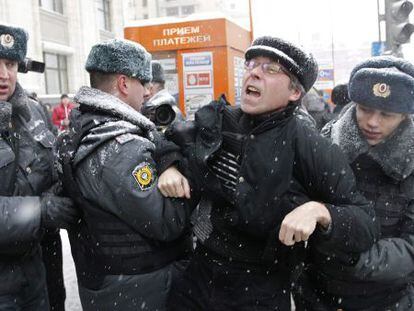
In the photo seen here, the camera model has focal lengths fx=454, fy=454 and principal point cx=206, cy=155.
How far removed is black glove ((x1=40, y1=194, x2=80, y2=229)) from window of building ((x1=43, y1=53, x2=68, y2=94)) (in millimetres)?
18869

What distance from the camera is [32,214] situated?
2078 millimetres

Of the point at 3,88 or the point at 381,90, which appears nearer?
the point at 381,90

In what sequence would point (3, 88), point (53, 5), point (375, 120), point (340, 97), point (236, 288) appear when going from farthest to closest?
1. point (53, 5)
2. point (340, 97)
3. point (3, 88)
4. point (375, 120)
5. point (236, 288)

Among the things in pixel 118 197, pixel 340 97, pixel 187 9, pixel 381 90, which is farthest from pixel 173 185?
pixel 187 9

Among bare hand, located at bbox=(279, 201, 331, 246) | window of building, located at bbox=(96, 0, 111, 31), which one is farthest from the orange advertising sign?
window of building, located at bbox=(96, 0, 111, 31)

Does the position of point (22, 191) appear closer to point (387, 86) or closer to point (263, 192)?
point (263, 192)

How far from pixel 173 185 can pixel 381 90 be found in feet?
3.27

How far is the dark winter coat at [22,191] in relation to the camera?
6.72 ft

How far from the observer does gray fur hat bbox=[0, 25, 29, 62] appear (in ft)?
7.65

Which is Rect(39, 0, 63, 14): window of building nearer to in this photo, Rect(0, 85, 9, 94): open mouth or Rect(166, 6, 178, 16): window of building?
Rect(0, 85, 9, 94): open mouth

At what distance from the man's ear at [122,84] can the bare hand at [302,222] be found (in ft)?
3.39

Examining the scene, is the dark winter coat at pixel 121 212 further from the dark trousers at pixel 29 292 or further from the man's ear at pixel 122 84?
the dark trousers at pixel 29 292

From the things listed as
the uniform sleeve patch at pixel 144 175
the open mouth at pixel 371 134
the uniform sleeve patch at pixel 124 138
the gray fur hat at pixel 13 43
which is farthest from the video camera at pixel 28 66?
the open mouth at pixel 371 134

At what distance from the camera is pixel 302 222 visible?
1585 mm
